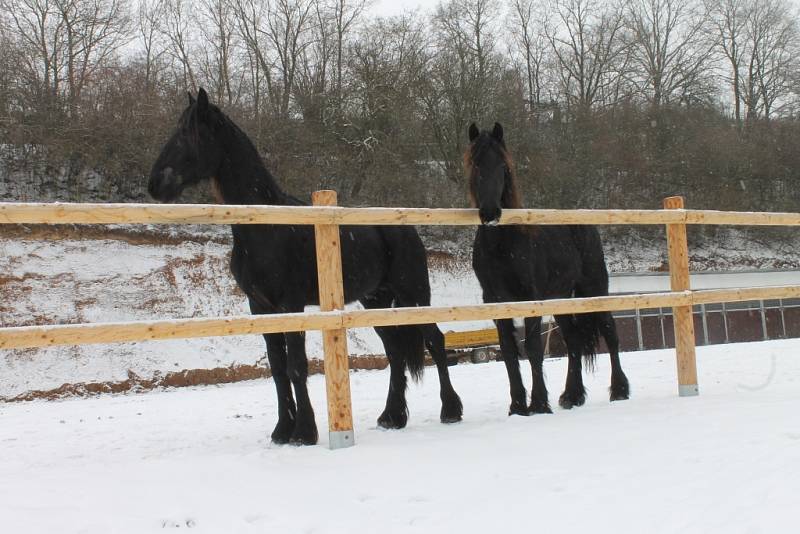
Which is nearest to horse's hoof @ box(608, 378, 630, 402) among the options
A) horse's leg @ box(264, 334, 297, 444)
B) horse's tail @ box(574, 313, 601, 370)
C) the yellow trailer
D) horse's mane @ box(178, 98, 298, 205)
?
horse's tail @ box(574, 313, 601, 370)

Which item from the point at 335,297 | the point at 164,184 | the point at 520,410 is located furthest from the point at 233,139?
the point at 520,410

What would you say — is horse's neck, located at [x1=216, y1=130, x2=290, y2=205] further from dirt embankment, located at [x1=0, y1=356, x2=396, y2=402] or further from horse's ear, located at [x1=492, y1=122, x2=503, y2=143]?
dirt embankment, located at [x1=0, y1=356, x2=396, y2=402]

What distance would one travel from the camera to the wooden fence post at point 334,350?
4820mm

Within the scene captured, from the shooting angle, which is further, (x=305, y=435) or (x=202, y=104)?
(x=202, y=104)

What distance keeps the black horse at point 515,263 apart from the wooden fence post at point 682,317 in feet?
2.35

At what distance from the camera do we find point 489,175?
568 cm

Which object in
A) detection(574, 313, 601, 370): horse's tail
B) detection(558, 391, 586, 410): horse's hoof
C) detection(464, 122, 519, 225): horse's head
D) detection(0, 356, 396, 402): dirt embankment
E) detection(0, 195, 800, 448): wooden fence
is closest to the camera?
detection(0, 195, 800, 448): wooden fence

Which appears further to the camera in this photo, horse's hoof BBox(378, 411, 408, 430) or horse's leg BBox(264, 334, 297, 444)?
horse's hoof BBox(378, 411, 408, 430)

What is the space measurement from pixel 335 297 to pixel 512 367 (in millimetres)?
1899

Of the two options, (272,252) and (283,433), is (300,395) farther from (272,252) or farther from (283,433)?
(272,252)

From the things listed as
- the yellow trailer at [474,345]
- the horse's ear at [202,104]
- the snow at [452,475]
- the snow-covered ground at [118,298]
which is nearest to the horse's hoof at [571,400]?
the snow at [452,475]

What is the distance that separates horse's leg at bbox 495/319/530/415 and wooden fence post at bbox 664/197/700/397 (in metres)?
1.54

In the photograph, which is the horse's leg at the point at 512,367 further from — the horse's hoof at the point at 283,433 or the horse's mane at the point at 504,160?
the horse's hoof at the point at 283,433

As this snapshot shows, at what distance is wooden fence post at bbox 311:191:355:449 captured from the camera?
4.82m
